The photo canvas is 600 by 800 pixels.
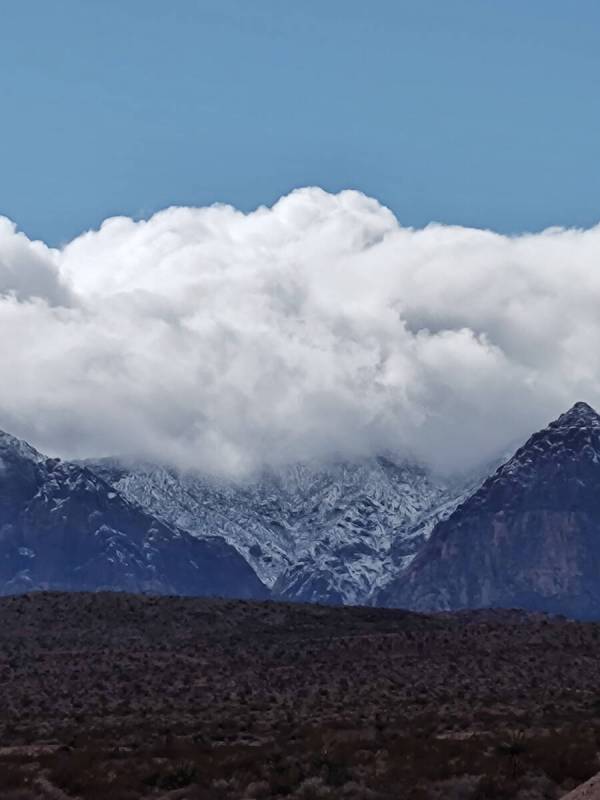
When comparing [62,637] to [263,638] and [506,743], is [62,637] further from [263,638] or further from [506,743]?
[506,743]

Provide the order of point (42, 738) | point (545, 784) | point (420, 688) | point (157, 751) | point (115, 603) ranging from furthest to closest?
point (115, 603) < point (420, 688) < point (42, 738) < point (157, 751) < point (545, 784)

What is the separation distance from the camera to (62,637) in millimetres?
143750

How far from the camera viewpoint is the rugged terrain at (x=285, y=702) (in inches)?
2083

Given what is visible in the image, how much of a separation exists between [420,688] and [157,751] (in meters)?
39.9

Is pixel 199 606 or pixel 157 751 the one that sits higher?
pixel 199 606

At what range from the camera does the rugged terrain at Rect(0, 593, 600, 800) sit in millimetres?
52906

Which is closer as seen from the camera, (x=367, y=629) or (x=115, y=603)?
(x=367, y=629)

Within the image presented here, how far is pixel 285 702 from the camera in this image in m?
93.5

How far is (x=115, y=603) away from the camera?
160 metres

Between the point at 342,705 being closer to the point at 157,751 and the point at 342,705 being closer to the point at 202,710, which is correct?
the point at 202,710

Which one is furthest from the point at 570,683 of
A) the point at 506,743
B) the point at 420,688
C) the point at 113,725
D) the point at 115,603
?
the point at 115,603

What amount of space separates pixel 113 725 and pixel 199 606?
272 feet

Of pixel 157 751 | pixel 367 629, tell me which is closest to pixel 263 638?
pixel 367 629

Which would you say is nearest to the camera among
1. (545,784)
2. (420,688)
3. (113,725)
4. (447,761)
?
(545,784)
